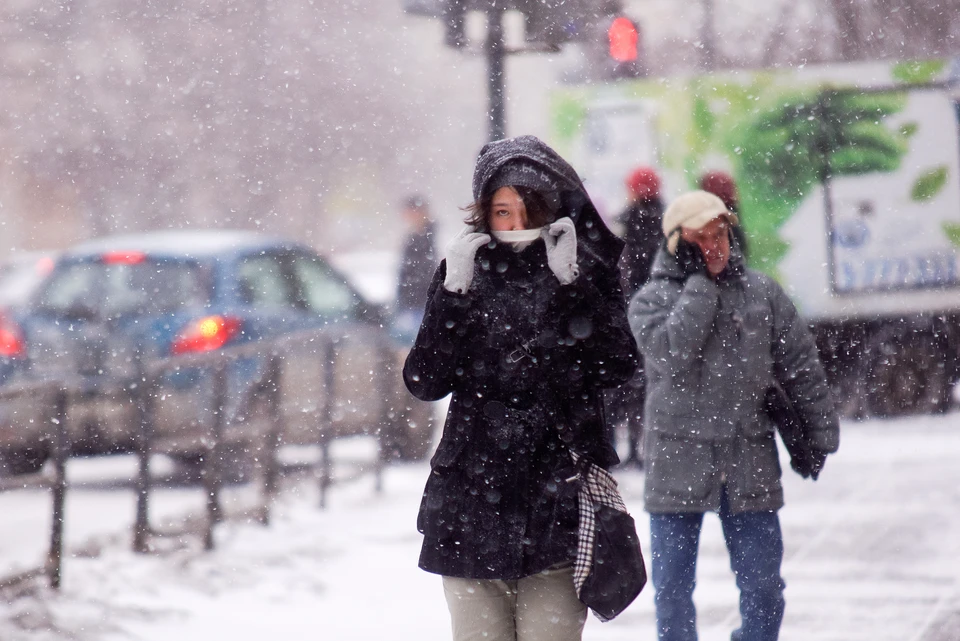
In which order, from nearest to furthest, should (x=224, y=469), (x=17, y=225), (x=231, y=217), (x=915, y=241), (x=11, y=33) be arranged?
(x=224, y=469) < (x=915, y=241) < (x=231, y=217) < (x=11, y=33) < (x=17, y=225)

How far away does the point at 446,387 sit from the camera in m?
2.59

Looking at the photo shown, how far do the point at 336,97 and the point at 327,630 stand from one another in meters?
5.83

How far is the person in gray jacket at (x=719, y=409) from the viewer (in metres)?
3.46

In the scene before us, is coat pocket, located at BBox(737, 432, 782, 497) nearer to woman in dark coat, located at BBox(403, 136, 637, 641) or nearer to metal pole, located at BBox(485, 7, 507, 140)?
woman in dark coat, located at BBox(403, 136, 637, 641)

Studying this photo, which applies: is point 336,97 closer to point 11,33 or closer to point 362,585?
point 11,33

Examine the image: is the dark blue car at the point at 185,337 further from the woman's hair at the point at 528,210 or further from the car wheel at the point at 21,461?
the woman's hair at the point at 528,210

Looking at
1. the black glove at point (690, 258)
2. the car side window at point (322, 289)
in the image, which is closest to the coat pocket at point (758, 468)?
the black glove at point (690, 258)

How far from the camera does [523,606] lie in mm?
2580

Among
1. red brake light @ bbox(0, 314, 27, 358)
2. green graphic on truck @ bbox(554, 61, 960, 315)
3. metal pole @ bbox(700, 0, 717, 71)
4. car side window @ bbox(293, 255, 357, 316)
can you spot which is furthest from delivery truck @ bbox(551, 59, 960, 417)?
red brake light @ bbox(0, 314, 27, 358)

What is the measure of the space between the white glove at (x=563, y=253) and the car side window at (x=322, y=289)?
15.9 feet

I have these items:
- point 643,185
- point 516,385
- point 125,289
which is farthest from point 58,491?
point 643,185

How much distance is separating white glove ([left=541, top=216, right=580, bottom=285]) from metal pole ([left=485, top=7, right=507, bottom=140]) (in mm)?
3280

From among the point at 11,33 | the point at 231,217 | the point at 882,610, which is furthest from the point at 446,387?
the point at 11,33

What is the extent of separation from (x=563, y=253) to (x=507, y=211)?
0.53 ft
